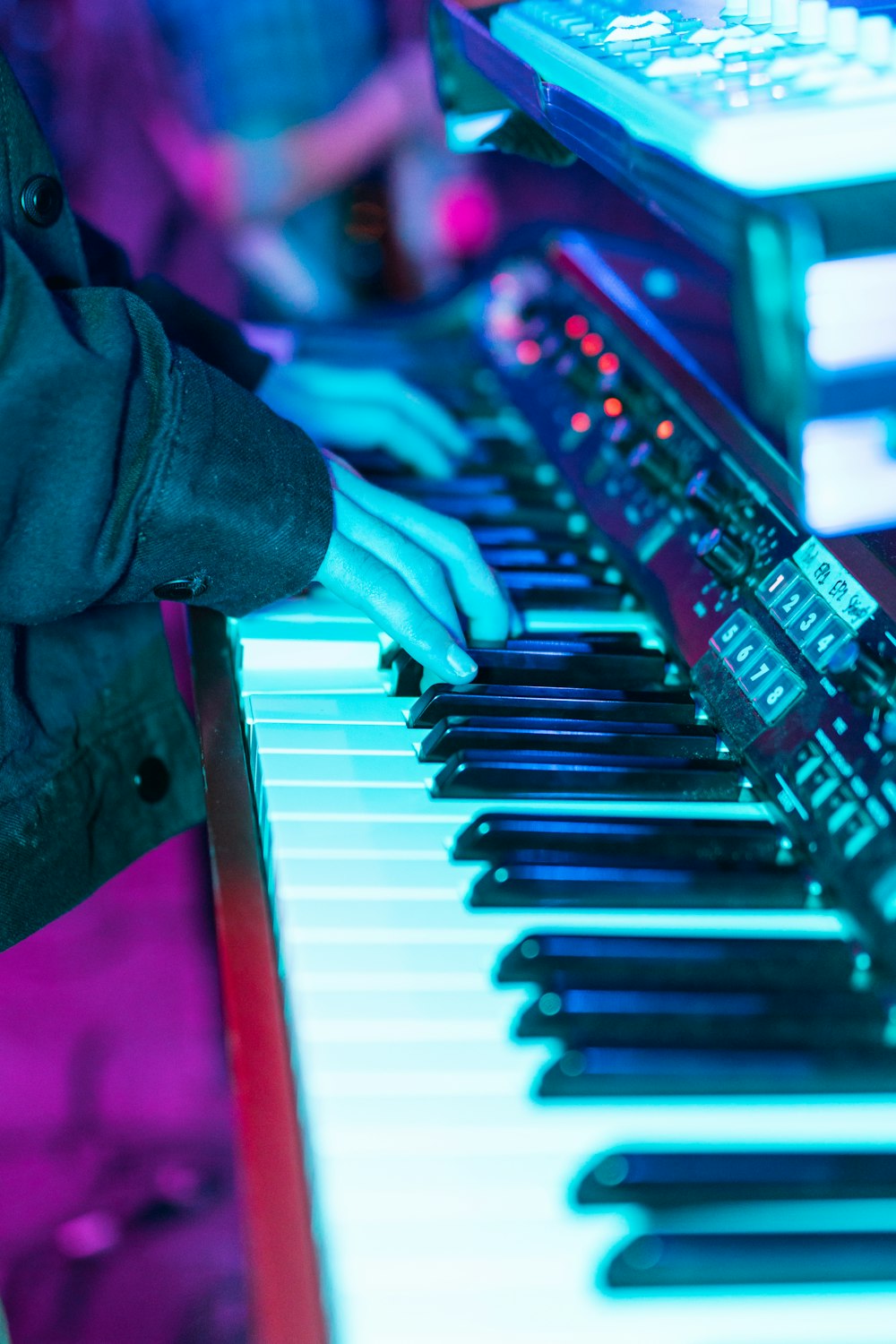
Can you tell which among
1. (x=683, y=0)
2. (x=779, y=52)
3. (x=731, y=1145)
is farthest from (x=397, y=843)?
(x=683, y=0)

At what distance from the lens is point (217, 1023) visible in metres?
1.82

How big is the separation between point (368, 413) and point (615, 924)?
0.82 metres

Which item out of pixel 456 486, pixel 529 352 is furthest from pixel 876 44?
pixel 529 352

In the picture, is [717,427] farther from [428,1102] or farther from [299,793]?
[428,1102]

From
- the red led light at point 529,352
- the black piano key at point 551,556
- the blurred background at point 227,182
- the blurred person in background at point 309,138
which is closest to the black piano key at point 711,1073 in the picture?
the black piano key at point 551,556

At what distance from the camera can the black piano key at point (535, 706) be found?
95 centimetres

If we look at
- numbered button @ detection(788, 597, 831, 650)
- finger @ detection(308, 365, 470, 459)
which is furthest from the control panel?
finger @ detection(308, 365, 470, 459)

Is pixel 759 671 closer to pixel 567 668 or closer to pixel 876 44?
pixel 567 668

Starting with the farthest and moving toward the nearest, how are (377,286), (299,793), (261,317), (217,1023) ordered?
(377,286) → (261,317) → (217,1023) → (299,793)

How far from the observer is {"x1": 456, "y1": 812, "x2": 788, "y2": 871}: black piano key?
79cm

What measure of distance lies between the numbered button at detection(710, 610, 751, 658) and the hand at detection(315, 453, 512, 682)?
18 centimetres

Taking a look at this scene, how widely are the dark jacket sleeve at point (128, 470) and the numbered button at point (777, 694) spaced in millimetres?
340

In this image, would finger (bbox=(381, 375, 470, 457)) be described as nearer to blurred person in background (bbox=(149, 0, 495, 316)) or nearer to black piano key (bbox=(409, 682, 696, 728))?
black piano key (bbox=(409, 682, 696, 728))

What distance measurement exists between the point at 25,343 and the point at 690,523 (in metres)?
0.56
